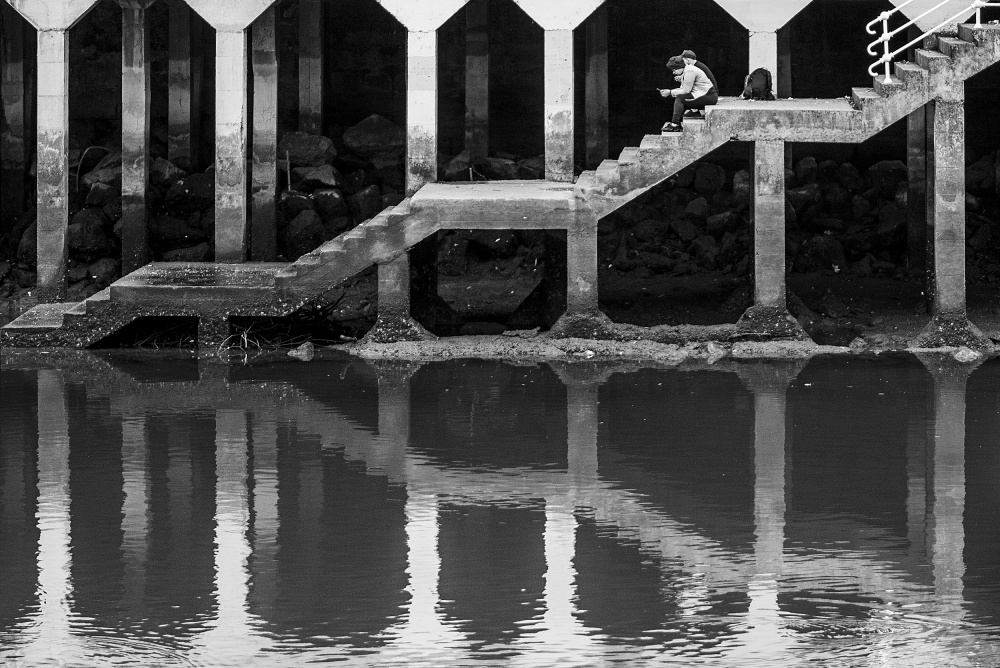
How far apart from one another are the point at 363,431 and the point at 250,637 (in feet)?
21.3

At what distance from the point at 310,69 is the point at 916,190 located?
10.0 meters

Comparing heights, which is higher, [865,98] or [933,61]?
[933,61]

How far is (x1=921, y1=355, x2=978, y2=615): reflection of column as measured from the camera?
41.5 ft

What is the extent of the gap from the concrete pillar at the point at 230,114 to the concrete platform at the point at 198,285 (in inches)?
26.4

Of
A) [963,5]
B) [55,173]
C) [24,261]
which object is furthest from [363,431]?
[24,261]

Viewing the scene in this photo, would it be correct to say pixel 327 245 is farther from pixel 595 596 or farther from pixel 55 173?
pixel 595 596

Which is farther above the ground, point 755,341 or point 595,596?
point 755,341

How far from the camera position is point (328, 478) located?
1586 cm

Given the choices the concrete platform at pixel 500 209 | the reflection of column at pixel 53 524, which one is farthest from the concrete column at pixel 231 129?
the reflection of column at pixel 53 524

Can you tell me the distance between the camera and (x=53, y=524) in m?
14.3

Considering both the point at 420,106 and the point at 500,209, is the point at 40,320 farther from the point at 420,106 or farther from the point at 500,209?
the point at 500,209

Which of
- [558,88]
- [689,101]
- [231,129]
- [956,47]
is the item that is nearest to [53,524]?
[231,129]

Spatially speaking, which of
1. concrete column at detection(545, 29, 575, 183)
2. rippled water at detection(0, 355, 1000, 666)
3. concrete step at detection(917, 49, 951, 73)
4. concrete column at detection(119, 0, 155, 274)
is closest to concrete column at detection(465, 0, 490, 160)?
concrete column at detection(119, 0, 155, 274)

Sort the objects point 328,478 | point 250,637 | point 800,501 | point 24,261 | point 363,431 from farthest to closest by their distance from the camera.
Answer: point 24,261, point 363,431, point 328,478, point 800,501, point 250,637
